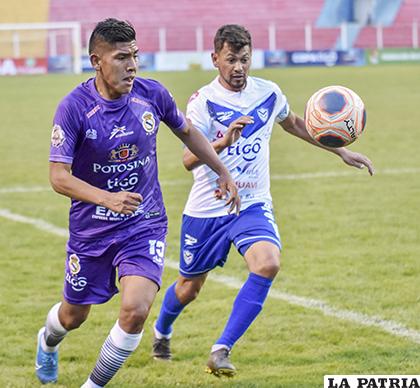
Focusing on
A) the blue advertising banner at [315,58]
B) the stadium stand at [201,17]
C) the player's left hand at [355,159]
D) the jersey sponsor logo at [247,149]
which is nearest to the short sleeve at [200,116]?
the jersey sponsor logo at [247,149]

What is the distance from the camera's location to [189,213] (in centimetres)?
625

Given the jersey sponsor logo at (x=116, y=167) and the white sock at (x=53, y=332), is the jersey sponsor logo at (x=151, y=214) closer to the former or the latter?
the jersey sponsor logo at (x=116, y=167)

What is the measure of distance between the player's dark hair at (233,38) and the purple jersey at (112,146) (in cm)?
87

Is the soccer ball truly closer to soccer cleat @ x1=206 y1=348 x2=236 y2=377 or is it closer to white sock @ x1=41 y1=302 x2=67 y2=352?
soccer cleat @ x1=206 y1=348 x2=236 y2=377

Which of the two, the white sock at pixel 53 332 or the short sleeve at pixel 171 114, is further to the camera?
the white sock at pixel 53 332

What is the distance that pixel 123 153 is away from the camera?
5125 mm

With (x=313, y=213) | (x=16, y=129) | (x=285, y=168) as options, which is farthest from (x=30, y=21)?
(x=313, y=213)

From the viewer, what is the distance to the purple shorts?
16.9 ft

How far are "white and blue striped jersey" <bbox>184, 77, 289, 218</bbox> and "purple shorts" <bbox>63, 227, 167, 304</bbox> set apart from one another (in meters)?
0.95

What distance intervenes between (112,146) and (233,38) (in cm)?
137

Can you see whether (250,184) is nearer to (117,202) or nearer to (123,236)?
(123,236)

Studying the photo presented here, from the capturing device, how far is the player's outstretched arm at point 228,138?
5688 millimetres

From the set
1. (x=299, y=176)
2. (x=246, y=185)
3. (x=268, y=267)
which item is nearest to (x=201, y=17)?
(x=299, y=176)

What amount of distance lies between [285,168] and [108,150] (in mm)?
9782
